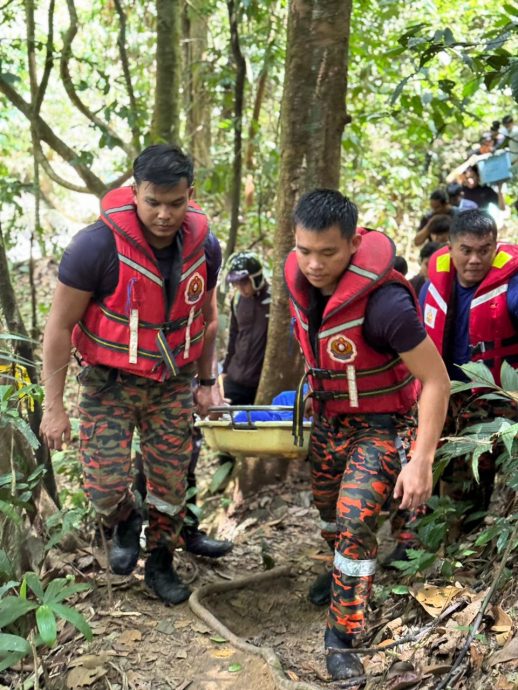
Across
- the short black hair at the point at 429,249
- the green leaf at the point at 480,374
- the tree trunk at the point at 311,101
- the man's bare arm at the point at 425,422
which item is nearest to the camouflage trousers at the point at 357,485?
the man's bare arm at the point at 425,422

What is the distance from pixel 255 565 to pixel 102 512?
132 cm

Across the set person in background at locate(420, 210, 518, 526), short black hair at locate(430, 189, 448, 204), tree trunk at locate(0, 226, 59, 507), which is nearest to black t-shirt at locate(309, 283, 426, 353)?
person in background at locate(420, 210, 518, 526)

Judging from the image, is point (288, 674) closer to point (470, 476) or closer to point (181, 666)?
point (181, 666)

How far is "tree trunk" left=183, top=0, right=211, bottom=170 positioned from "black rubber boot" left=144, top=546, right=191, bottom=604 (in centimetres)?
630

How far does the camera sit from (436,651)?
2.87 m

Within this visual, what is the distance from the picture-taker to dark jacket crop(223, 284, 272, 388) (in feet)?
20.7

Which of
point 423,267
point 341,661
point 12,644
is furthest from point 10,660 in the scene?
point 423,267

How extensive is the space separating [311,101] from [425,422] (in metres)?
2.86

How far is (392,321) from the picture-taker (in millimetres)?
3088

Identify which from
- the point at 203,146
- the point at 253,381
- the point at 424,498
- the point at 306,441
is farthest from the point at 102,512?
the point at 203,146

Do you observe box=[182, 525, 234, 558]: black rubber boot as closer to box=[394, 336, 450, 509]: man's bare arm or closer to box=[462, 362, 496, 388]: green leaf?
box=[394, 336, 450, 509]: man's bare arm

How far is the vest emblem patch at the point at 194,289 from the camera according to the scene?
371 centimetres

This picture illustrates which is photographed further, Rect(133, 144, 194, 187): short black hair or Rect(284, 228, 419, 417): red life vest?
Rect(133, 144, 194, 187): short black hair

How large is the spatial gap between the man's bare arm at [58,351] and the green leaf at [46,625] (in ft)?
3.79
